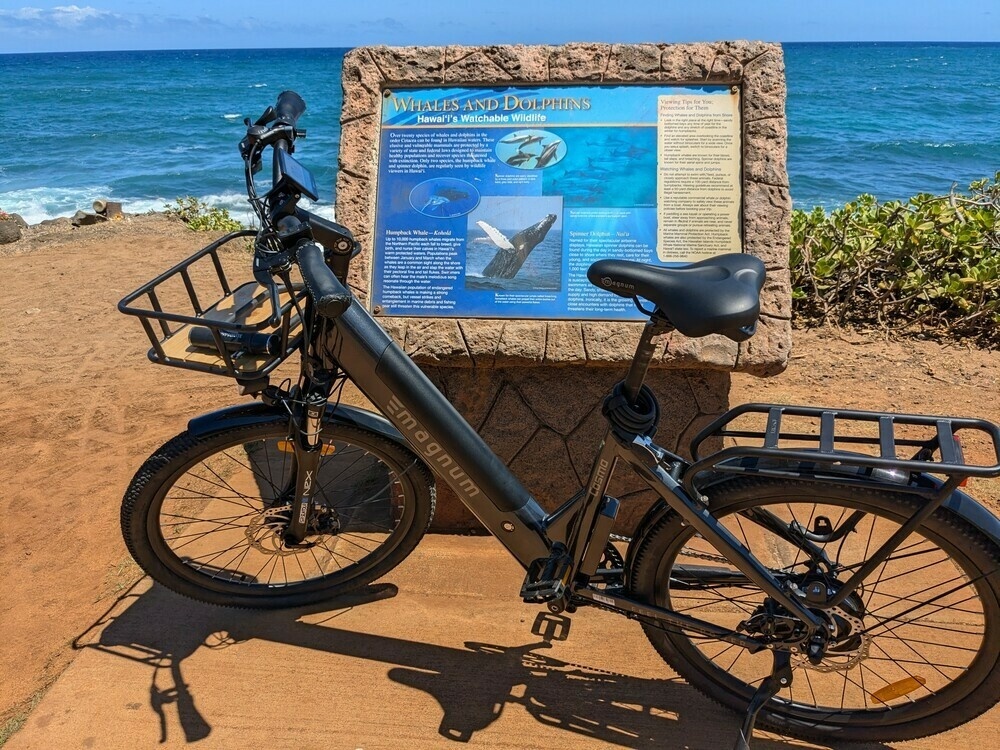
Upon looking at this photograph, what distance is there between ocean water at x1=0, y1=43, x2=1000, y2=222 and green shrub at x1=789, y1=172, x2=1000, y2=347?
506cm

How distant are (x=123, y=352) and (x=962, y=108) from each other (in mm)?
35615

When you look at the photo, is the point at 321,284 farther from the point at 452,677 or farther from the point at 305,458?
the point at 452,677

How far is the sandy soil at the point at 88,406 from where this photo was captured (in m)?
3.12

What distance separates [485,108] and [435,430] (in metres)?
1.37

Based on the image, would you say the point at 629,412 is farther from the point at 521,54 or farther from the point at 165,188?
the point at 165,188

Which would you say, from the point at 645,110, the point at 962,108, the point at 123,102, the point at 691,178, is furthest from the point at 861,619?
the point at 123,102

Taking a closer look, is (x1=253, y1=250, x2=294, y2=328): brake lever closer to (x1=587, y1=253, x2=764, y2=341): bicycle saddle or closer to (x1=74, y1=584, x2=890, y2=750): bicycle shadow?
(x1=587, y1=253, x2=764, y2=341): bicycle saddle

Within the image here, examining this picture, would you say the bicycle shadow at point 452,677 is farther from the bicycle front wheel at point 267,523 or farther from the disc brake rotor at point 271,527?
the disc brake rotor at point 271,527

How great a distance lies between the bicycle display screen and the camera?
6.99 feet

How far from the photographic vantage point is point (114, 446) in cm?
440

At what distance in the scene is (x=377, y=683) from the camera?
266 centimetres

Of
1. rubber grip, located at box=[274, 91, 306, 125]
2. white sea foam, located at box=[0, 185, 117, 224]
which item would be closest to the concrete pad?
rubber grip, located at box=[274, 91, 306, 125]

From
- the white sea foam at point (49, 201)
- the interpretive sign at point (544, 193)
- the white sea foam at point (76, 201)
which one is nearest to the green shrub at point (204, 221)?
the interpretive sign at point (544, 193)

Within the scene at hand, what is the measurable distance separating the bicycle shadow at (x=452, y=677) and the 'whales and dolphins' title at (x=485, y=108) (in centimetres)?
188
